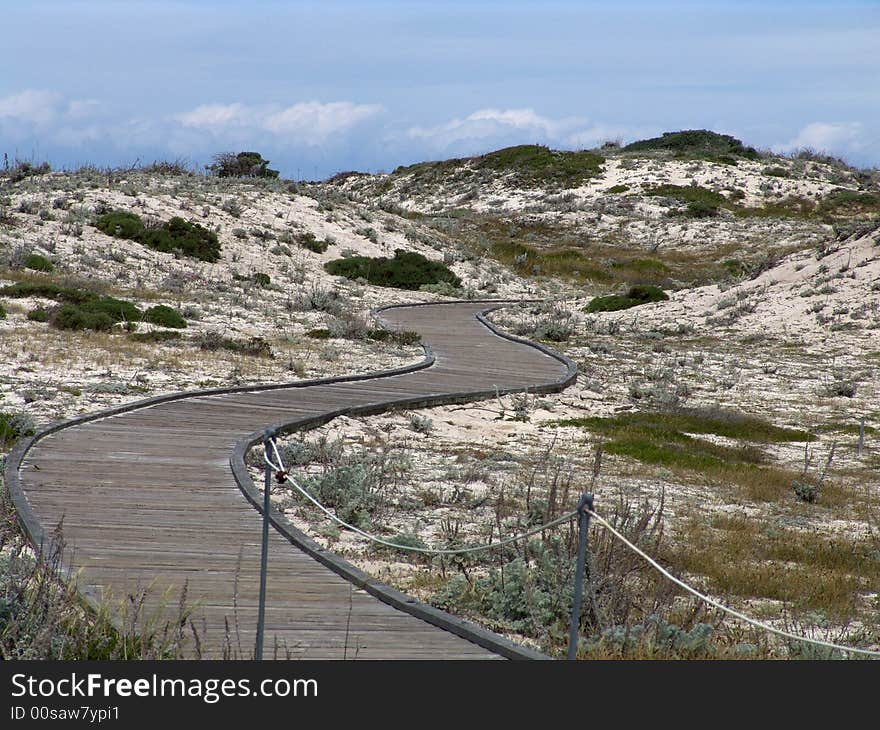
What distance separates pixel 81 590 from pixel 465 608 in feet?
8.98

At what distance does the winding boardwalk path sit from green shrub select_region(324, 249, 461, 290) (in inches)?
902

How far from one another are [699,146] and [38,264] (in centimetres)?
6514

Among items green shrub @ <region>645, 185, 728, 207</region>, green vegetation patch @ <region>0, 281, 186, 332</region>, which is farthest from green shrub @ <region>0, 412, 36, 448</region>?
green shrub @ <region>645, 185, 728, 207</region>

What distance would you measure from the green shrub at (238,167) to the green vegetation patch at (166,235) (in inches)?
829

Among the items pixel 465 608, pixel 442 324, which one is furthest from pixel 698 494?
pixel 442 324

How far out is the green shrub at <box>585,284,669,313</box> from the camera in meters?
36.4

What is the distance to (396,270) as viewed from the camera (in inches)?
1569

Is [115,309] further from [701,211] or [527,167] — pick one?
[527,167]

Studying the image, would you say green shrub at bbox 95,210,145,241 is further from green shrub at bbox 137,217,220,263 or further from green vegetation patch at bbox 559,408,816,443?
green vegetation patch at bbox 559,408,816,443

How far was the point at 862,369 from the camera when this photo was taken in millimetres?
24078

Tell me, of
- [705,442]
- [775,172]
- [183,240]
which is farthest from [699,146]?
[705,442]

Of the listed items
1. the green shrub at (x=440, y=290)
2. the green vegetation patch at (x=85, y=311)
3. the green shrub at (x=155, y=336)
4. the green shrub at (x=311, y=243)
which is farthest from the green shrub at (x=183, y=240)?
the green shrub at (x=155, y=336)

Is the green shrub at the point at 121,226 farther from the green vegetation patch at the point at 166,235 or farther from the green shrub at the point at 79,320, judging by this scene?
the green shrub at the point at 79,320
